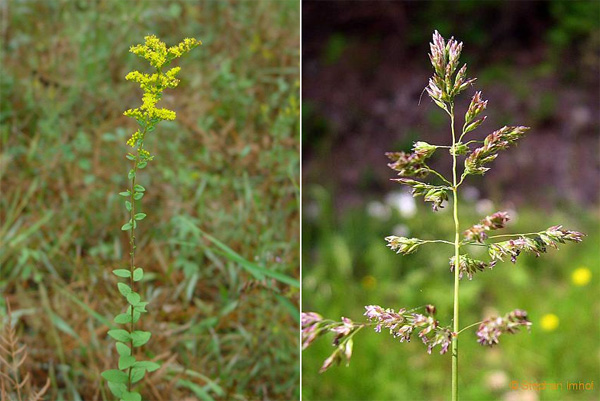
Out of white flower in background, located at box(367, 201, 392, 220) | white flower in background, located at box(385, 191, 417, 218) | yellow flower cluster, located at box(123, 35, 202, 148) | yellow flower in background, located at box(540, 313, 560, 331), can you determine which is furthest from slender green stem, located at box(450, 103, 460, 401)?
white flower in background, located at box(367, 201, 392, 220)

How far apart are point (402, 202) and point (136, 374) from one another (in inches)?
40.8

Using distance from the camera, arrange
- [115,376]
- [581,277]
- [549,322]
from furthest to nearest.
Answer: [581,277] → [549,322] → [115,376]

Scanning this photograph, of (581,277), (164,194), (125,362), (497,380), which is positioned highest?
(164,194)

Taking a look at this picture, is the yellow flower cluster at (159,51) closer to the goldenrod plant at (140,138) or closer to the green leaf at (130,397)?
the goldenrod plant at (140,138)

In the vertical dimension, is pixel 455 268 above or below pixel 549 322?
above

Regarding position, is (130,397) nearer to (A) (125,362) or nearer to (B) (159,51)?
(A) (125,362)

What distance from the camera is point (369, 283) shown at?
60.8 inches

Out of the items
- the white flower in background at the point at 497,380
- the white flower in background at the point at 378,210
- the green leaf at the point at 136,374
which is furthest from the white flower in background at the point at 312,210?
the green leaf at the point at 136,374

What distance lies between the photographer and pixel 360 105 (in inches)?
80.1

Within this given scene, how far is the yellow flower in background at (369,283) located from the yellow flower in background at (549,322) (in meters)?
0.39

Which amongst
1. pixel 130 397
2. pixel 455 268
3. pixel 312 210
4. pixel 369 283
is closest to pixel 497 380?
pixel 369 283

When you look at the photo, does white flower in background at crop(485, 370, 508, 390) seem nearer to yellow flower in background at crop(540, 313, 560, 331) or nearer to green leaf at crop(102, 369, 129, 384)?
yellow flower in background at crop(540, 313, 560, 331)

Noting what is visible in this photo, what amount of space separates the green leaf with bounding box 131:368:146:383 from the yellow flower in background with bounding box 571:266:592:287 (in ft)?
3.97

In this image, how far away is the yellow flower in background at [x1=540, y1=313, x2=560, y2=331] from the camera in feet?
5.18
